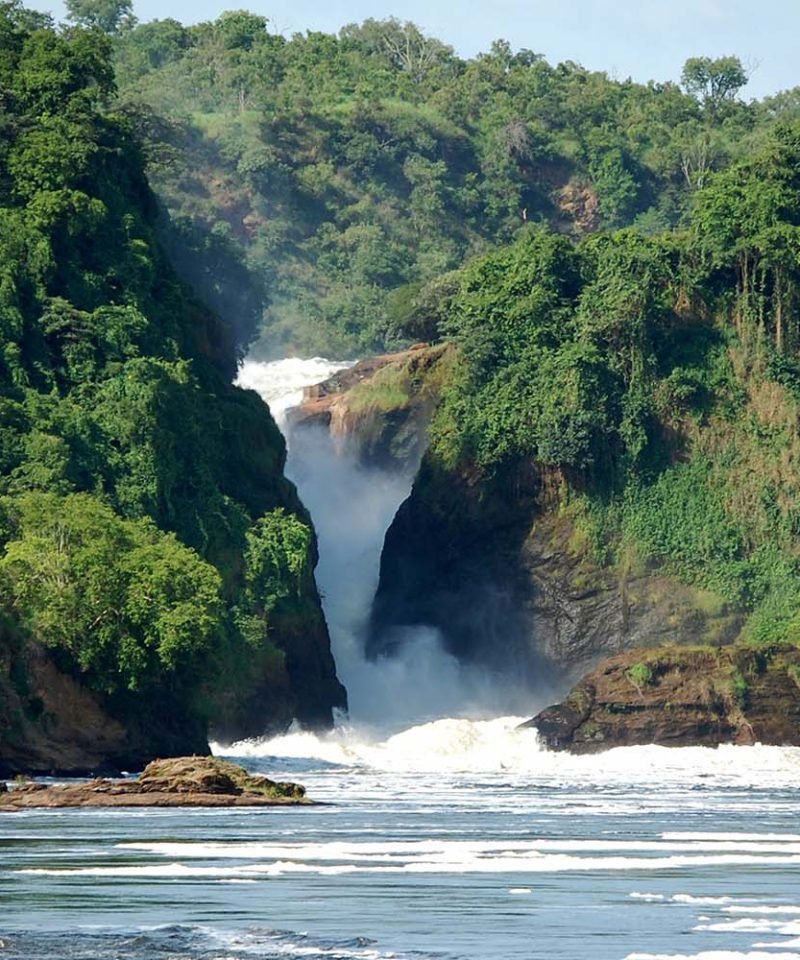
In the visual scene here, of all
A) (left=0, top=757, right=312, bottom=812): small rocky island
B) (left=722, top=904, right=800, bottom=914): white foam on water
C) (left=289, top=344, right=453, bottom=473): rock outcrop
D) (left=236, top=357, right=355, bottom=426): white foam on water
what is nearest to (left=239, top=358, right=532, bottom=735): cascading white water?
(left=289, top=344, right=453, bottom=473): rock outcrop

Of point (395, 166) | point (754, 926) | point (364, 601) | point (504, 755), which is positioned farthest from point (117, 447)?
point (395, 166)

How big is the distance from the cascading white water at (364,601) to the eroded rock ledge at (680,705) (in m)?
10.6

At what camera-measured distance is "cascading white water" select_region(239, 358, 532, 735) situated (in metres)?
107

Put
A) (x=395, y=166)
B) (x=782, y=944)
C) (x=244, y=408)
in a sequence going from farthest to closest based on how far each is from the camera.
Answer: (x=395, y=166) < (x=244, y=408) < (x=782, y=944)

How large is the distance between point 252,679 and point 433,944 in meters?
57.6

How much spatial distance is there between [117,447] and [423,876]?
49378mm

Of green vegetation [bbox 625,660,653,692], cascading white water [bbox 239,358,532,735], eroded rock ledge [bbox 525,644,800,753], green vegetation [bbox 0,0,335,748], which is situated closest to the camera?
green vegetation [bbox 0,0,335,748]

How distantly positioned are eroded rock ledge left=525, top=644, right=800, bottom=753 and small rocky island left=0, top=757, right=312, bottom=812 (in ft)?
102

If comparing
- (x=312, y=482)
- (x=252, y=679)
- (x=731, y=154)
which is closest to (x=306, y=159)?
(x=731, y=154)

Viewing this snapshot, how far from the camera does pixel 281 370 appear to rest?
145 meters

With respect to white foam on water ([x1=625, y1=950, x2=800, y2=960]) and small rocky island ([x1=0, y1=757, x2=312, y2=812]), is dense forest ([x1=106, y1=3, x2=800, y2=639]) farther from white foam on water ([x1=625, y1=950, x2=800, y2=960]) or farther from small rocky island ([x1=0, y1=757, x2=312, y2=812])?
white foam on water ([x1=625, y1=950, x2=800, y2=960])

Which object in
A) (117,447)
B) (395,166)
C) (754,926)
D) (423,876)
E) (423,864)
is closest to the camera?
(754,926)

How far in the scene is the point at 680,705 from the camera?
305 feet

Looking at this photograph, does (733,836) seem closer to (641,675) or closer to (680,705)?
(641,675)
